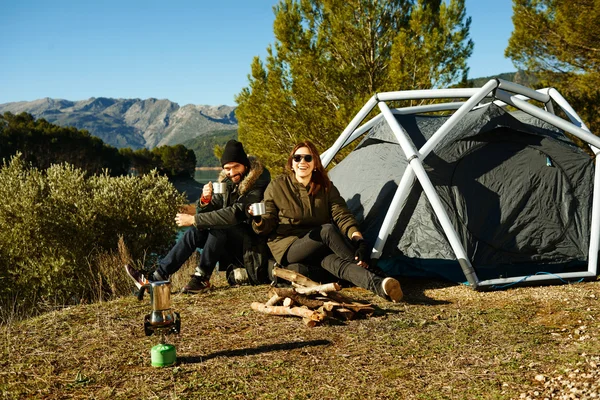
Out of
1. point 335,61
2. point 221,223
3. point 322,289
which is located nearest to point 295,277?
point 322,289

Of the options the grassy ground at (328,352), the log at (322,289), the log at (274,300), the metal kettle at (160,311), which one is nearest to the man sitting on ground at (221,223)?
the grassy ground at (328,352)

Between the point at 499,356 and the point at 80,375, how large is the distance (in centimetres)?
301

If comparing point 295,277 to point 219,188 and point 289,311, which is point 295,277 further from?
point 219,188

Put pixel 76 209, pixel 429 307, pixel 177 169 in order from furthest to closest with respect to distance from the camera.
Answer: pixel 177 169 < pixel 76 209 < pixel 429 307

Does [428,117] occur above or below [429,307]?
above

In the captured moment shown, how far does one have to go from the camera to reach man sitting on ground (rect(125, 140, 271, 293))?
6.17 meters

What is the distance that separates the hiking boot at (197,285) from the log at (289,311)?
1206 millimetres

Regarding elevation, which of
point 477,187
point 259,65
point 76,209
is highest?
point 259,65

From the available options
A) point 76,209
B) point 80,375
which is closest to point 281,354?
point 80,375

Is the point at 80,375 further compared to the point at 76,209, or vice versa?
the point at 76,209

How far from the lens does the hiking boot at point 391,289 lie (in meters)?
5.17

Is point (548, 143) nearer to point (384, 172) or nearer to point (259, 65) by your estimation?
point (384, 172)

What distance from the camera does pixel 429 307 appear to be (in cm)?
541

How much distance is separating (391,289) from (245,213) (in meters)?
1.99
